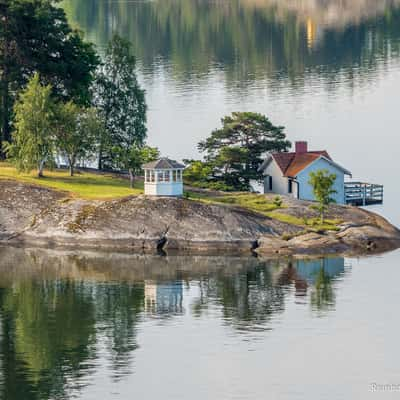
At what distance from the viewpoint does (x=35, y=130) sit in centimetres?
12812

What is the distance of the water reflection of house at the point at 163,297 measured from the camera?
10072 centimetres

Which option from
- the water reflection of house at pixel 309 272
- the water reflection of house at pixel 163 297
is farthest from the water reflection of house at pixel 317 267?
the water reflection of house at pixel 163 297

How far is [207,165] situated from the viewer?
436ft

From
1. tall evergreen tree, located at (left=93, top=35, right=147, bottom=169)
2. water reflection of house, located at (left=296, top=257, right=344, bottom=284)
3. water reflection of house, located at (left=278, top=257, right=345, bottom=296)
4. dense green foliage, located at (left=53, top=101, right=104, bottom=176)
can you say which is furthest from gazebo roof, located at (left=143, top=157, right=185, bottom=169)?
tall evergreen tree, located at (left=93, top=35, right=147, bottom=169)

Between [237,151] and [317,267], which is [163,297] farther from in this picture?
[237,151]

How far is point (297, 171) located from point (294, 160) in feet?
6.81

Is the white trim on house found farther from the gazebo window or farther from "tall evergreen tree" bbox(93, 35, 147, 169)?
"tall evergreen tree" bbox(93, 35, 147, 169)

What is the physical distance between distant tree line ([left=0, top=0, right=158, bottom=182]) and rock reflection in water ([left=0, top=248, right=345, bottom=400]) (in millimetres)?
13372

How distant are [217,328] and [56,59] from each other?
47.7 m

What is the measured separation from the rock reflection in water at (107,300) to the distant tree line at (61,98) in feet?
43.9

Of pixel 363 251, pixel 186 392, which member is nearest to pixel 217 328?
pixel 186 392

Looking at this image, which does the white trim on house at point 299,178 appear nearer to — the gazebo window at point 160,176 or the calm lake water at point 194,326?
the gazebo window at point 160,176

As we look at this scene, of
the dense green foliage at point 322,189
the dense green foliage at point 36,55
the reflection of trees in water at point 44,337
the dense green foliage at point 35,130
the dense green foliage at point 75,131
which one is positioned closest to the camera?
the reflection of trees in water at point 44,337

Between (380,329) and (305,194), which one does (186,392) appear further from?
(305,194)
